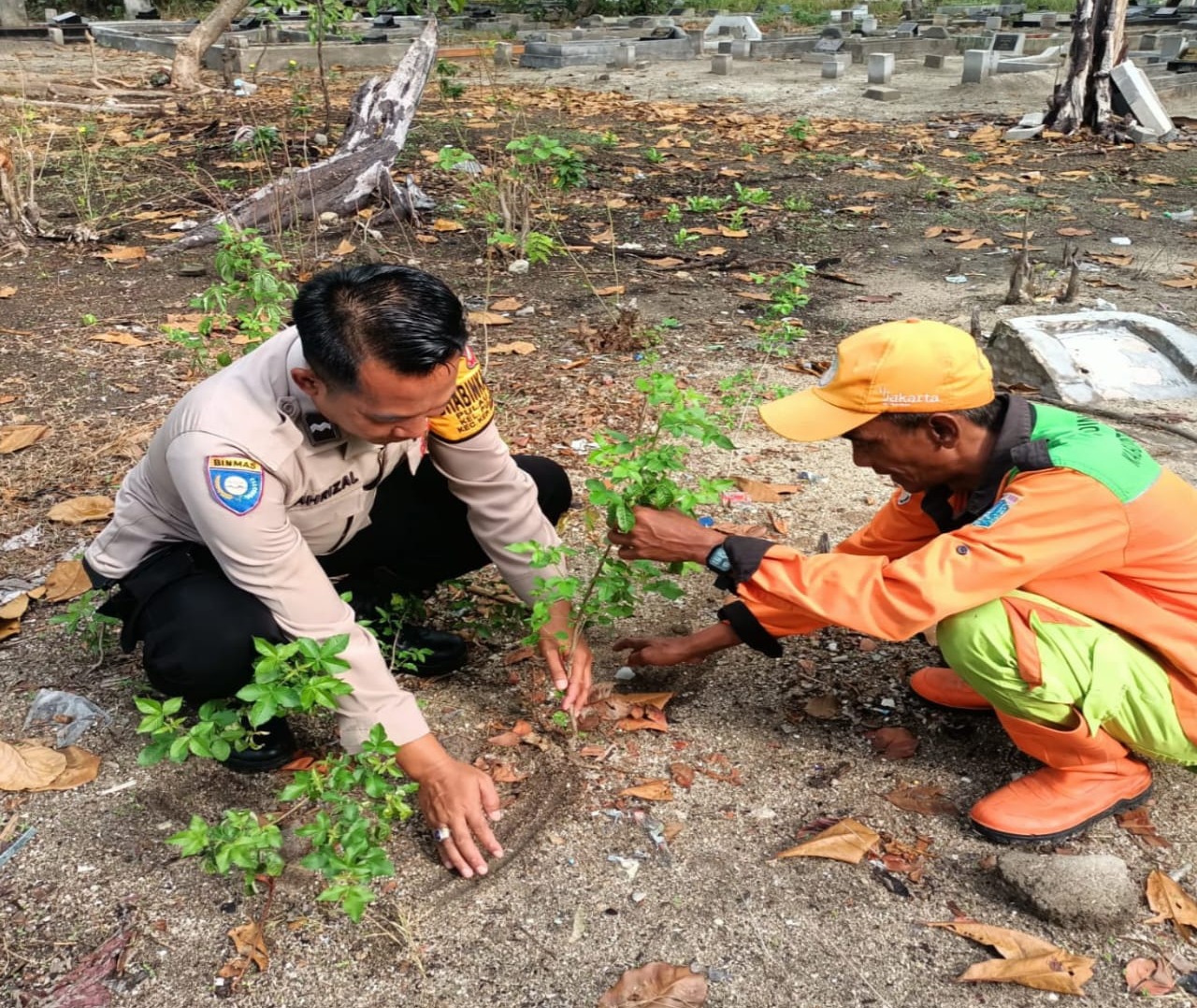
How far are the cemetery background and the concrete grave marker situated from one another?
0.54 feet

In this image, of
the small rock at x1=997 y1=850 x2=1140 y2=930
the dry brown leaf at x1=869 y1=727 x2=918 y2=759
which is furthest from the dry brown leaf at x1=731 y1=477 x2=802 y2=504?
the small rock at x1=997 y1=850 x2=1140 y2=930

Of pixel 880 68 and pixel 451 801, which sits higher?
pixel 880 68

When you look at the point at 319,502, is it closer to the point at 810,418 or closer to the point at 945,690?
the point at 810,418

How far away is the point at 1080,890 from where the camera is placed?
6.00ft

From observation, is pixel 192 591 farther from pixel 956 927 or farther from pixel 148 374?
pixel 148 374

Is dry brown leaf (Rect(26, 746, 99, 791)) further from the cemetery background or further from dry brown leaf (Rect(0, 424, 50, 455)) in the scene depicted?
dry brown leaf (Rect(0, 424, 50, 455))

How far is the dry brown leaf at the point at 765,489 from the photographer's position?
3.32 metres

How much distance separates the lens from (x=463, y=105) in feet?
32.4

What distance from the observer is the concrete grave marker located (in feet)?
13.0

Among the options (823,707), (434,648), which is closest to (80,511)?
(434,648)

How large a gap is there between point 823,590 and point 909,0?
62.7ft

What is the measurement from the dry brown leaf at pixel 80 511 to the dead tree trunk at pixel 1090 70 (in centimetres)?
814

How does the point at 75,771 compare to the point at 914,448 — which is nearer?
the point at 914,448

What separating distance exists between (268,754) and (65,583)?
1.06 m
